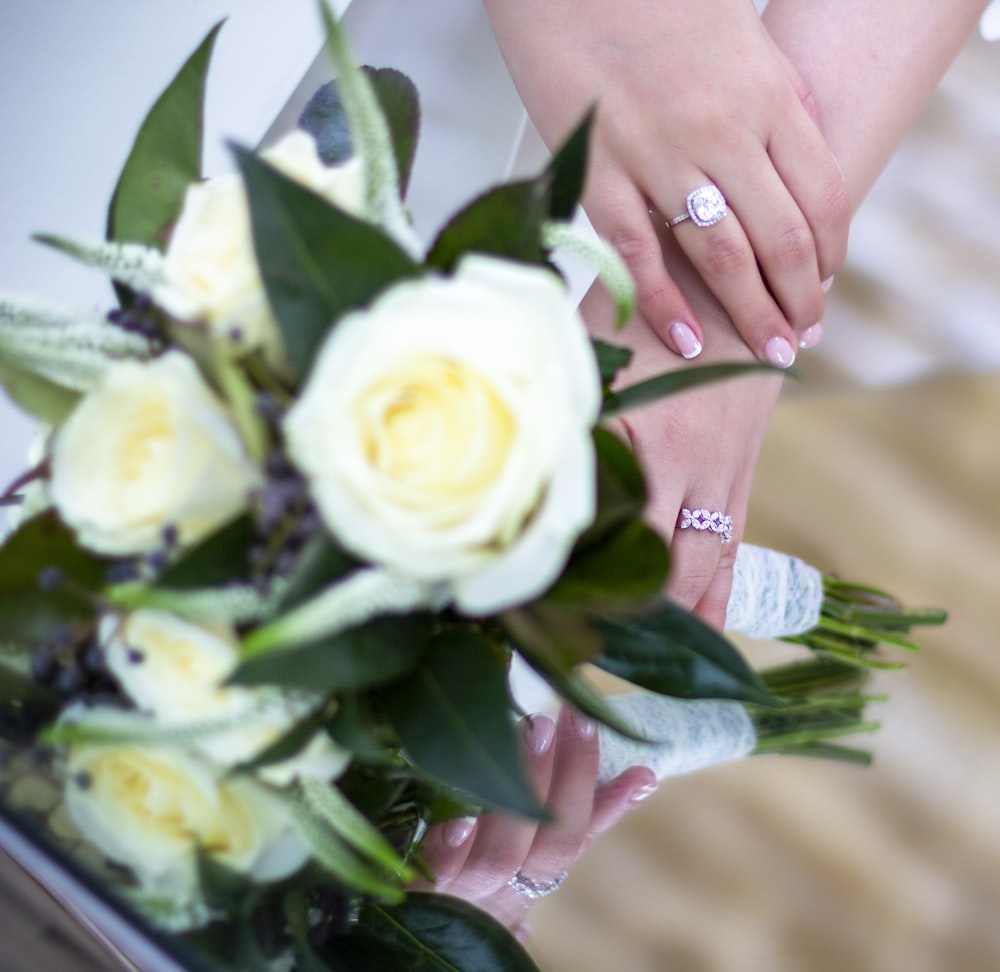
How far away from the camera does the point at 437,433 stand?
0.22m

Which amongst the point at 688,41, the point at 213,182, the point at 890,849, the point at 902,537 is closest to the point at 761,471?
the point at 902,537

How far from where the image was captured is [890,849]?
87 centimetres

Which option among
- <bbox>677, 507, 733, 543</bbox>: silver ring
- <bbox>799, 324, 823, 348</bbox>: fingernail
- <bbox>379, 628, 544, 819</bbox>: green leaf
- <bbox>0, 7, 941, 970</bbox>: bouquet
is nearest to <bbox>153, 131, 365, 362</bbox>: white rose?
<bbox>0, 7, 941, 970</bbox>: bouquet

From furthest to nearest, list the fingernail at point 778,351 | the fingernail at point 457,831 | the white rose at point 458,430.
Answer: the fingernail at point 778,351
the fingernail at point 457,831
the white rose at point 458,430

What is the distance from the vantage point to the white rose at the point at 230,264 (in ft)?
0.84

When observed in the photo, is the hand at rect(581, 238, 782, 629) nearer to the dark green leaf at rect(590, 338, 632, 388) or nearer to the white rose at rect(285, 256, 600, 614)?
the dark green leaf at rect(590, 338, 632, 388)

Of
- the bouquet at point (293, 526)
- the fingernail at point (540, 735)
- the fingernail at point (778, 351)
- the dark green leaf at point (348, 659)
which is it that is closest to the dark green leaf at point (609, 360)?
the bouquet at point (293, 526)

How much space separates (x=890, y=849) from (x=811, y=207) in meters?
0.58

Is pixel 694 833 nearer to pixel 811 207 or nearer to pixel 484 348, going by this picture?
pixel 811 207

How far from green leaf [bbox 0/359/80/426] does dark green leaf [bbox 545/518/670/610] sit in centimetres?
16

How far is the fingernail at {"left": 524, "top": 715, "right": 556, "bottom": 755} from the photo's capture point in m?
0.60

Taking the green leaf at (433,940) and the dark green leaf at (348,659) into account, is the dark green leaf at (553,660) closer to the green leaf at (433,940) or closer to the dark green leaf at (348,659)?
the dark green leaf at (348,659)

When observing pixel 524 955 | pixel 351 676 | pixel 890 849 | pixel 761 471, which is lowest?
pixel 890 849

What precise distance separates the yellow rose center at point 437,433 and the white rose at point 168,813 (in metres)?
0.11
